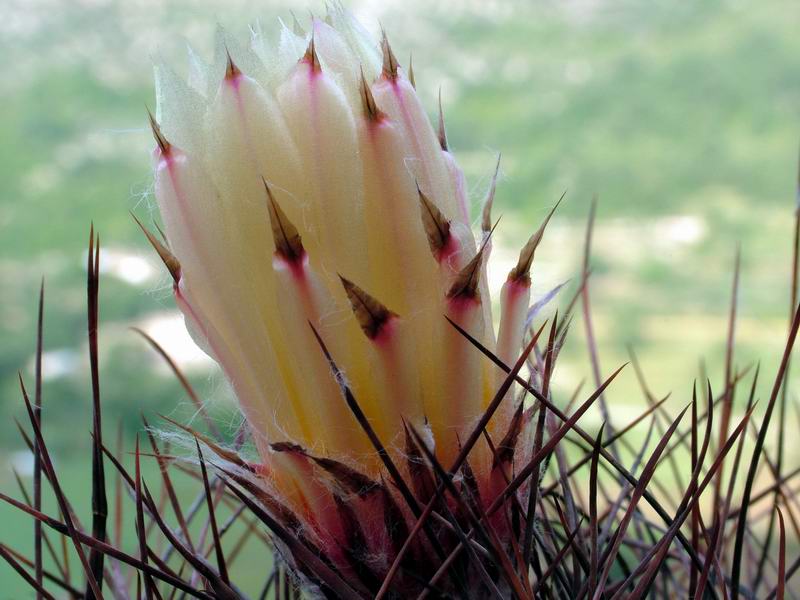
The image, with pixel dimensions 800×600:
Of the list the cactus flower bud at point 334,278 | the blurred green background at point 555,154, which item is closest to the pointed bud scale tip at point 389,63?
the cactus flower bud at point 334,278

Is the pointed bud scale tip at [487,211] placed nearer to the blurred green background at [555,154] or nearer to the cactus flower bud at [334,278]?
the cactus flower bud at [334,278]

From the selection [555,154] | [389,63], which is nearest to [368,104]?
[389,63]

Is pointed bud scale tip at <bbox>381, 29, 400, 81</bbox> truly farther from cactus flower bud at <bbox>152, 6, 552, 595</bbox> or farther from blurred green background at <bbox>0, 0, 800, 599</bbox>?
blurred green background at <bbox>0, 0, 800, 599</bbox>

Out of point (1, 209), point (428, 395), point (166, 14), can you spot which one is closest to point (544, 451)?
point (428, 395)

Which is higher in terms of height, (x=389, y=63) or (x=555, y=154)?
(x=555, y=154)

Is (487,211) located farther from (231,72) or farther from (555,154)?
(555,154)

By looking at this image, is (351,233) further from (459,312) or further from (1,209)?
(1,209)
